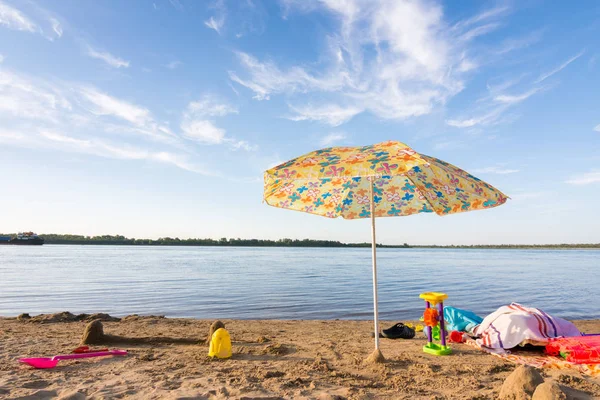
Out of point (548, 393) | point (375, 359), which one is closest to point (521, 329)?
point (375, 359)

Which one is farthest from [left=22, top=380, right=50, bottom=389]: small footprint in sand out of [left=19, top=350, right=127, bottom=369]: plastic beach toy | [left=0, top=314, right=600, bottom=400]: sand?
[left=19, top=350, right=127, bottom=369]: plastic beach toy

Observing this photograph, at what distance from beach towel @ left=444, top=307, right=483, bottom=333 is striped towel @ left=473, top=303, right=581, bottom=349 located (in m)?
0.80

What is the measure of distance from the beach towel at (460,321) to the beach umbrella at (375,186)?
2579 mm

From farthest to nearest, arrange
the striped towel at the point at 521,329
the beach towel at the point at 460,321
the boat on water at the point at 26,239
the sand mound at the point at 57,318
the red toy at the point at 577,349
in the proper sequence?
the boat on water at the point at 26,239 → the sand mound at the point at 57,318 → the beach towel at the point at 460,321 → the striped towel at the point at 521,329 → the red toy at the point at 577,349

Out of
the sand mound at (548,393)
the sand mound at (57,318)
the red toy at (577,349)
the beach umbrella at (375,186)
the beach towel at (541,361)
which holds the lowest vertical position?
the sand mound at (57,318)

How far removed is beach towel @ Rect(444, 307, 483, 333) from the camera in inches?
281

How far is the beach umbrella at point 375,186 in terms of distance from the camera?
434 centimetres

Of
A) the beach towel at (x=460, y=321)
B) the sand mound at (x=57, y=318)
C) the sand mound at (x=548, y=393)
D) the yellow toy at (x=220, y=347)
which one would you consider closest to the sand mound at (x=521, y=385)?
the sand mound at (x=548, y=393)

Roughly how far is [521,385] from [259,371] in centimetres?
293

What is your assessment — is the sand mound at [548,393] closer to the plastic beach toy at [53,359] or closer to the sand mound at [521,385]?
the sand mound at [521,385]

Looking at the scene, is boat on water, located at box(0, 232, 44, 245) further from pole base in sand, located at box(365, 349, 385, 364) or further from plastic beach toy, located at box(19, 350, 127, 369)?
pole base in sand, located at box(365, 349, 385, 364)

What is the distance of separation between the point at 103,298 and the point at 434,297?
12758 millimetres

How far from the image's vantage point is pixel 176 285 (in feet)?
58.6

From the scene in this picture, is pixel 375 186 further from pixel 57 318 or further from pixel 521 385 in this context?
pixel 57 318
